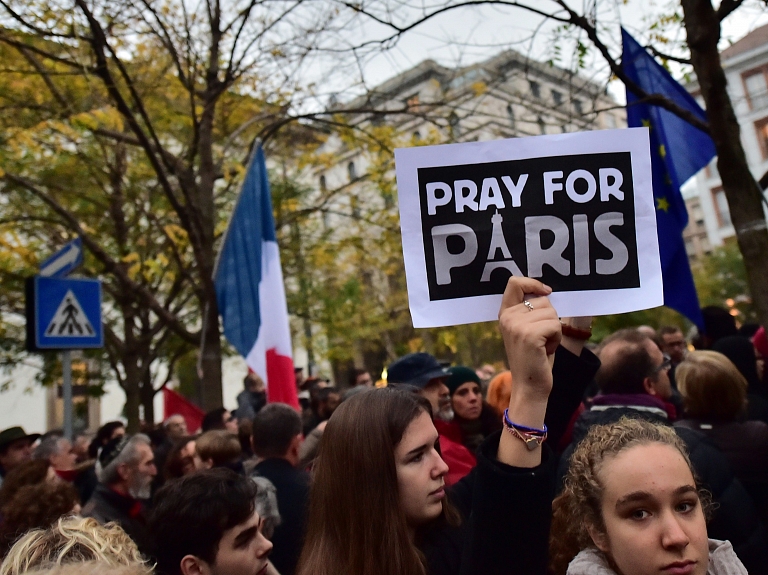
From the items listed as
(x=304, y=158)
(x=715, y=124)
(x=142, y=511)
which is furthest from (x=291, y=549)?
(x=304, y=158)

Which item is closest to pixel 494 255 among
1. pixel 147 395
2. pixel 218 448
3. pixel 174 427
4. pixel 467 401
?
pixel 467 401

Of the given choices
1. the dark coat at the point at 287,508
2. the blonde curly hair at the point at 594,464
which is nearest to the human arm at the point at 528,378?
the blonde curly hair at the point at 594,464

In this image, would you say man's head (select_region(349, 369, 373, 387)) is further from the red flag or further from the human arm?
the human arm

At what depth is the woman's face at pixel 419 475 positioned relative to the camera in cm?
205

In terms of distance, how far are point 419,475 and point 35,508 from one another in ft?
7.04

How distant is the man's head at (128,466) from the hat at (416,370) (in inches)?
62.6

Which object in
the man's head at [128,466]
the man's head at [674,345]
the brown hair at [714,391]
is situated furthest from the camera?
the man's head at [674,345]

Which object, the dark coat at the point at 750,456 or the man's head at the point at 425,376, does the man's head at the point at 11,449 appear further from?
the dark coat at the point at 750,456

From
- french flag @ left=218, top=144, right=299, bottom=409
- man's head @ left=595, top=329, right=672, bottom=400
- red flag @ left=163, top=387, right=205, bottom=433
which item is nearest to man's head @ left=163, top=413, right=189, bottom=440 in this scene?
french flag @ left=218, top=144, right=299, bottom=409

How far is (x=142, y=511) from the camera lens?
4.55m

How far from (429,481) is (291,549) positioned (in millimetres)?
2023

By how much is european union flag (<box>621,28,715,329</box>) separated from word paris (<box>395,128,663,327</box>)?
148 inches

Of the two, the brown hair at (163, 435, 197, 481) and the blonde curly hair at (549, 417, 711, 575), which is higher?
the blonde curly hair at (549, 417, 711, 575)

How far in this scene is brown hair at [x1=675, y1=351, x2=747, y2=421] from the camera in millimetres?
3617
